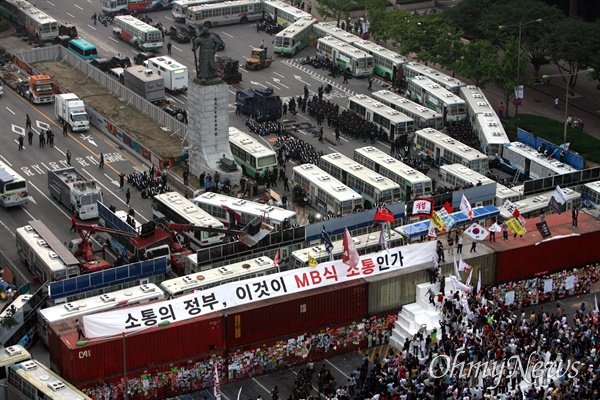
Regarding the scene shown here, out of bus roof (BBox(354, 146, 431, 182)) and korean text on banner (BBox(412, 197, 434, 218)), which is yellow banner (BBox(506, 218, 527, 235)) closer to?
korean text on banner (BBox(412, 197, 434, 218))

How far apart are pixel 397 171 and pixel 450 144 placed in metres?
9.30

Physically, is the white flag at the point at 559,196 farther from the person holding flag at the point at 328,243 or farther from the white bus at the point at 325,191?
the person holding flag at the point at 328,243

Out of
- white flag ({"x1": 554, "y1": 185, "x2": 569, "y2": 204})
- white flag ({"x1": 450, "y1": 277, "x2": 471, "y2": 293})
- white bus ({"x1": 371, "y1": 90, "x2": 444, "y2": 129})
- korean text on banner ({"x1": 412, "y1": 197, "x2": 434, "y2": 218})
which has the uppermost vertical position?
korean text on banner ({"x1": 412, "y1": 197, "x2": 434, "y2": 218})

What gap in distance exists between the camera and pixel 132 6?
6068 inches

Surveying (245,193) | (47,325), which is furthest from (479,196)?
(47,325)

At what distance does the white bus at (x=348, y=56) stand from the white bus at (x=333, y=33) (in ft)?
5.77

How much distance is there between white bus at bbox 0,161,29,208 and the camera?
3797 inches

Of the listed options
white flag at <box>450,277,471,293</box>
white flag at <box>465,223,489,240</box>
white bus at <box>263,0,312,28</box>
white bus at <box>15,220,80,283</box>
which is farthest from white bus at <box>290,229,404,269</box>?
white bus at <box>263,0,312,28</box>

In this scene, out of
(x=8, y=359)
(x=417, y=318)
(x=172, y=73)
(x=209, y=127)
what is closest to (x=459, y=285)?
(x=417, y=318)

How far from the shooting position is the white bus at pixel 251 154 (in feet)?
338

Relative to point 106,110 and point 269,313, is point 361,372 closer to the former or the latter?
point 269,313

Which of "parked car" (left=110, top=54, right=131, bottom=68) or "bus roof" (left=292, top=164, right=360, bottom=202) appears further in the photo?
"parked car" (left=110, top=54, right=131, bottom=68)

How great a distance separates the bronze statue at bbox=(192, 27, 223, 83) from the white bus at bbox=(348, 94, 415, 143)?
66.5ft

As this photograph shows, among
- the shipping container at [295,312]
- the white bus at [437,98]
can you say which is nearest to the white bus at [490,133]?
the white bus at [437,98]
